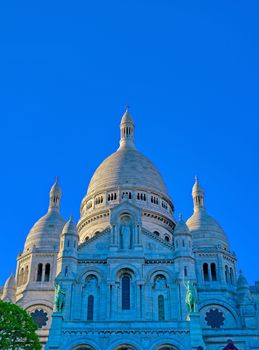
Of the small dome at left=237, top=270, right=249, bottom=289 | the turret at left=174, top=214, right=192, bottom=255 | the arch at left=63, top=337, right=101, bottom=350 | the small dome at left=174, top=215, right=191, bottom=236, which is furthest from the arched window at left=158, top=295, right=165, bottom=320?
the small dome at left=237, top=270, right=249, bottom=289

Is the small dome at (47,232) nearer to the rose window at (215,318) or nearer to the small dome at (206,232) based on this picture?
the small dome at (206,232)

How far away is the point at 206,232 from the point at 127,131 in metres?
20.0

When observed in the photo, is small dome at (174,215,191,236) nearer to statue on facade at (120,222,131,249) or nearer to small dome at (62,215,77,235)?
statue on facade at (120,222,131,249)

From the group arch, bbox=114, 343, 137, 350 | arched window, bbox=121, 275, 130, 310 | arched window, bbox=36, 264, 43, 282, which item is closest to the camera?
arch, bbox=114, 343, 137, 350

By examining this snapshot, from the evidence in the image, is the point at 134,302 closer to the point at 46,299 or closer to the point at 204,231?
the point at 46,299

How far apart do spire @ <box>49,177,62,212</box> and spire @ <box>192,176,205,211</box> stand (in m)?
16.7

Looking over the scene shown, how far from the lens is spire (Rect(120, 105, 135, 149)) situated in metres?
70.3

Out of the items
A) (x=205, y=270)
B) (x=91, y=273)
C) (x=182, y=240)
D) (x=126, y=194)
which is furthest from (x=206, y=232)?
(x=91, y=273)

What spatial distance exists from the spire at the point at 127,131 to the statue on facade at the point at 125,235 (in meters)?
21.4

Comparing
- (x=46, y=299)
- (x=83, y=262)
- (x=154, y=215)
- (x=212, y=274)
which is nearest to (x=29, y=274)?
(x=46, y=299)

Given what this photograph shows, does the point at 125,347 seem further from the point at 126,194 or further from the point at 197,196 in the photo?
the point at 197,196

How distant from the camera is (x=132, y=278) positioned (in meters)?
46.2

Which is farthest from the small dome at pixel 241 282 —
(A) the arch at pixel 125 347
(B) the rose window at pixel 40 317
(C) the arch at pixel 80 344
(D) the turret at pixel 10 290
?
(D) the turret at pixel 10 290

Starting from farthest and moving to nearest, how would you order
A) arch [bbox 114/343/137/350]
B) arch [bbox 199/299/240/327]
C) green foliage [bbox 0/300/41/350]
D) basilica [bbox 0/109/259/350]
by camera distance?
arch [bbox 199/299/240/327], basilica [bbox 0/109/259/350], arch [bbox 114/343/137/350], green foliage [bbox 0/300/41/350]
